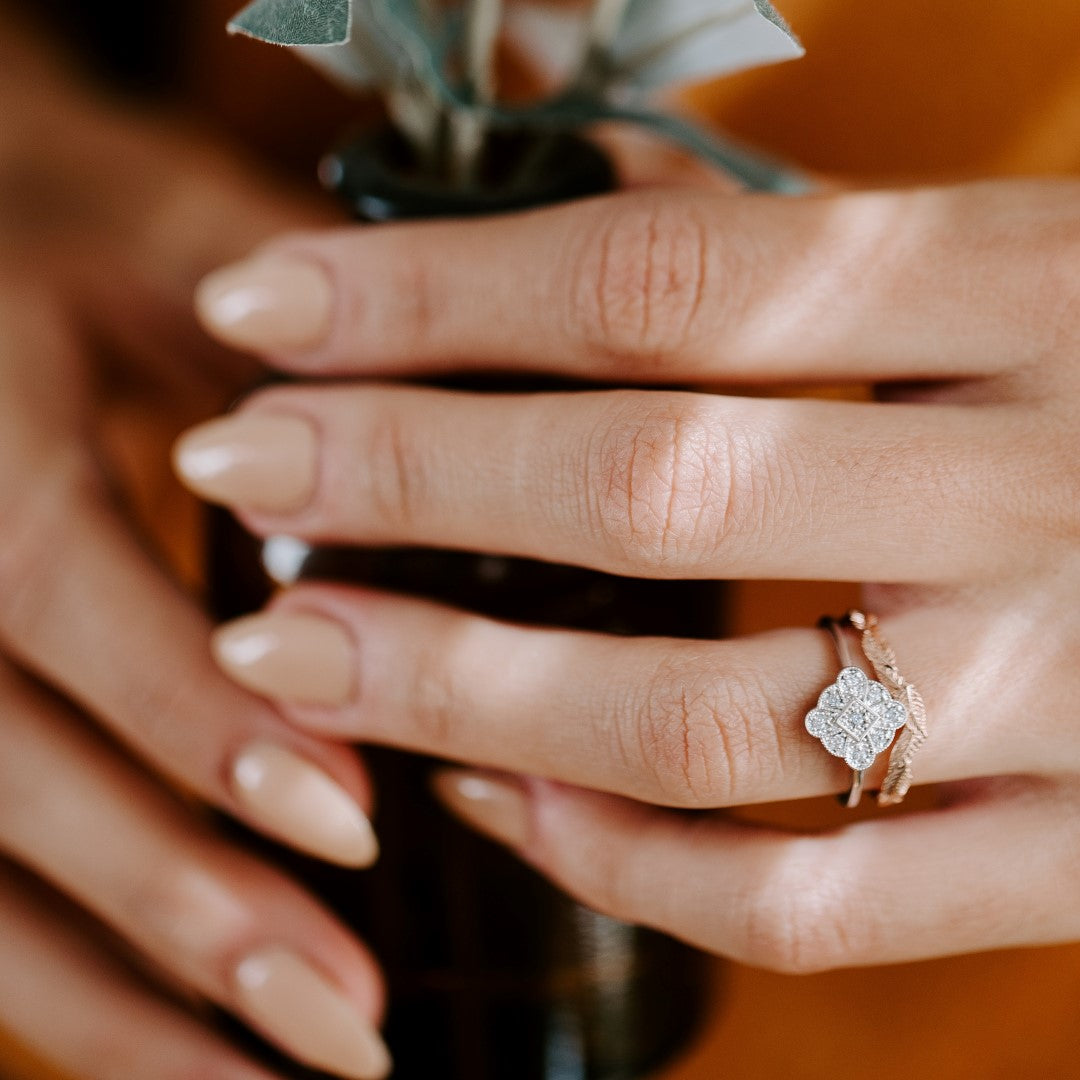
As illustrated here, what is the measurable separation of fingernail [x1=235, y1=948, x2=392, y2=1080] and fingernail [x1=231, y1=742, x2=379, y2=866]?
0.21 feet

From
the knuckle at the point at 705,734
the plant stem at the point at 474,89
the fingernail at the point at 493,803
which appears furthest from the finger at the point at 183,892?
the plant stem at the point at 474,89

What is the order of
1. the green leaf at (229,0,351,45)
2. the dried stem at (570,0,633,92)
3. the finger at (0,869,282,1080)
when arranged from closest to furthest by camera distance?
the green leaf at (229,0,351,45) < the dried stem at (570,0,633,92) < the finger at (0,869,282,1080)

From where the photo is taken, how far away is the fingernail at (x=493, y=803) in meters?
0.44

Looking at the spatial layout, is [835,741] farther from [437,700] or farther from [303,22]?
[303,22]

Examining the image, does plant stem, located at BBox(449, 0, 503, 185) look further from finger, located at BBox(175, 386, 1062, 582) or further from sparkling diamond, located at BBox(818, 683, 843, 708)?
sparkling diamond, located at BBox(818, 683, 843, 708)

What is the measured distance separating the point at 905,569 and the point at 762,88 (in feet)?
1.53

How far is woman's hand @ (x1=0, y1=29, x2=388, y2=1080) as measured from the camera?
465mm

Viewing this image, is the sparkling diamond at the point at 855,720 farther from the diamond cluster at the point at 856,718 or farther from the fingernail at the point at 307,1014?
the fingernail at the point at 307,1014

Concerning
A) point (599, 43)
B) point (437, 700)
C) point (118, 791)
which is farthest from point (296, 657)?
point (599, 43)

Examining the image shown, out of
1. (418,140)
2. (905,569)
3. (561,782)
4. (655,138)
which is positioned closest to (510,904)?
(561,782)

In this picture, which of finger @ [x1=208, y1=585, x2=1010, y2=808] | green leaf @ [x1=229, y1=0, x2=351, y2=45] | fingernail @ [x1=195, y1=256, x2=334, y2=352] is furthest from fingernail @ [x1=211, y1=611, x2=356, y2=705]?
green leaf @ [x1=229, y1=0, x2=351, y2=45]

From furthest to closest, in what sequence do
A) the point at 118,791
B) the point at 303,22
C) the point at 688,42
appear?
1. the point at 118,791
2. the point at 688,42
3. the point at 303,22

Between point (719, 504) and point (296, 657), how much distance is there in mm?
179

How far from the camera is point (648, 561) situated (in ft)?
1.21
